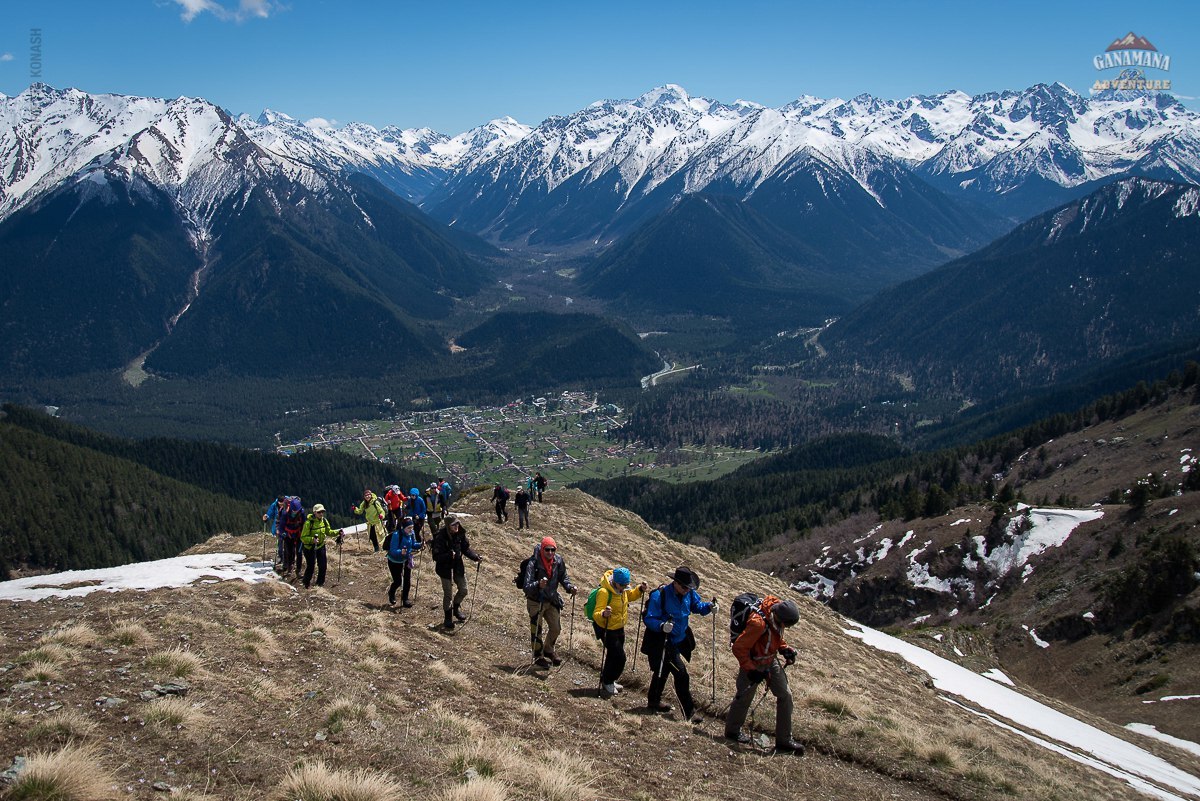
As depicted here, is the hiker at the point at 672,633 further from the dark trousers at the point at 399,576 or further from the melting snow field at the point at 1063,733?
the melting snow field at the point at 1063,733

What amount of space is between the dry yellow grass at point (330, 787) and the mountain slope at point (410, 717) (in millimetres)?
39

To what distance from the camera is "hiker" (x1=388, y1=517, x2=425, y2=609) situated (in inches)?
958

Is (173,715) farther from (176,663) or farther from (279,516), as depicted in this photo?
(279,516)

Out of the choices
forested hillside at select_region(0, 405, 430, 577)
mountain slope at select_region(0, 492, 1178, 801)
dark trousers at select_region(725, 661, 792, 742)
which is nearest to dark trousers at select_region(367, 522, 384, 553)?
mountain slope at select_region(0, 492, 1178, 801)

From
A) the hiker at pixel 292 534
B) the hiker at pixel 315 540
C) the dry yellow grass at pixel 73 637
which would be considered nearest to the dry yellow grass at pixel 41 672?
the dry yellow grass at pixel 73 637

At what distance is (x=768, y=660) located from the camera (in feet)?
51.3

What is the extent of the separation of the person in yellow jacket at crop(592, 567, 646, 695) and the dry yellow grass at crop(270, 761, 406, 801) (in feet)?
25.1

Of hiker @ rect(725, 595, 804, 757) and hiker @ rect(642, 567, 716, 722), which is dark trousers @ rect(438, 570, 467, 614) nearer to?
hiker @ rect(642, 567, 716, 722)

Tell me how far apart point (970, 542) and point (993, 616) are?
504 inches

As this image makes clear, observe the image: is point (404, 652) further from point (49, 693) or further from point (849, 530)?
point (849, 530)

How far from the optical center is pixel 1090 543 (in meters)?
68.9

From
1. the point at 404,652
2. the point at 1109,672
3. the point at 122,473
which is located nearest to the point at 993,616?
the point at 1109,672

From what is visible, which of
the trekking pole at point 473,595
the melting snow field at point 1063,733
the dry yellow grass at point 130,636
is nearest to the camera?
the dry yellow grass at point 130,636

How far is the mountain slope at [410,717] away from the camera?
11805mm
